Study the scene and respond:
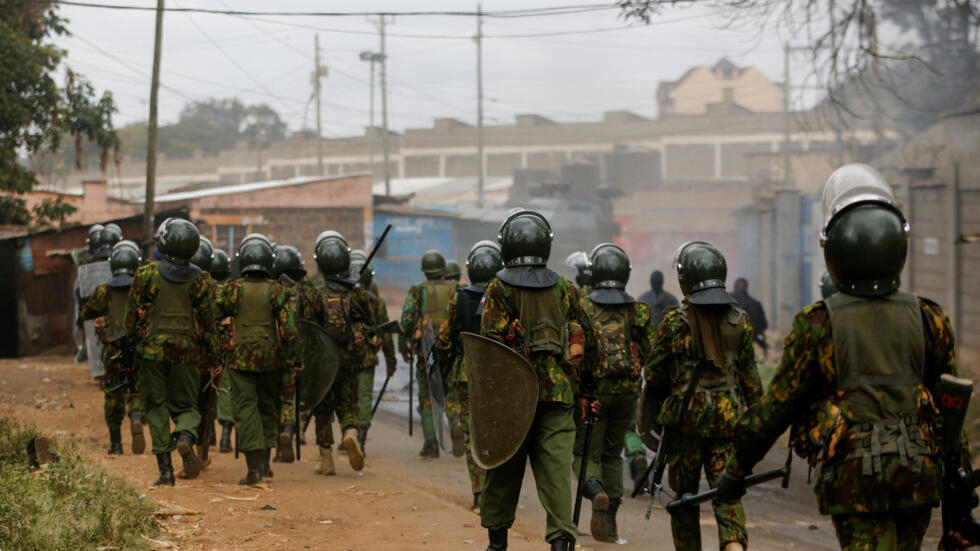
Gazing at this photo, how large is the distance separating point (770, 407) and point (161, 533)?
3.93 metres

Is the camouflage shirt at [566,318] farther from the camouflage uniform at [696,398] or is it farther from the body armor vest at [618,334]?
the body armor vest at [618,334]

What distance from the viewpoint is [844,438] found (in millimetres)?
3658

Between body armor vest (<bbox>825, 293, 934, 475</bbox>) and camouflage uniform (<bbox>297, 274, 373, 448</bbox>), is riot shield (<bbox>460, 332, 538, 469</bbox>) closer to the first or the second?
body armor vest (<bbox>825, 293, 934, 475</bbox>)

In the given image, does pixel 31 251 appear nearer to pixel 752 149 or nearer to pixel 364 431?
pixel 364 431

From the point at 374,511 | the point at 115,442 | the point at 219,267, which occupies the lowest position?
the point at 374,511

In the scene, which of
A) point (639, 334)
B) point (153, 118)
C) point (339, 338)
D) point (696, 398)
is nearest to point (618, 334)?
point (639, 334)

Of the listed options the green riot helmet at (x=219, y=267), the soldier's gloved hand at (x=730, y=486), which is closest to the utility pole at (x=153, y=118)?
the green riot helmet at (x=219, y=267)

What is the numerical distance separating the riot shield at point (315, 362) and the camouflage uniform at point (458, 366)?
1.04 m

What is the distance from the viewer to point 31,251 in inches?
720

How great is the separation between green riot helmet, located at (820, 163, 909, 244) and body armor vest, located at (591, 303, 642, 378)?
3636mm

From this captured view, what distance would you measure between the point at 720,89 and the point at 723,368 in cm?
7312

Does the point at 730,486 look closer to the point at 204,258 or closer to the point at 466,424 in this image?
the point at 466,424

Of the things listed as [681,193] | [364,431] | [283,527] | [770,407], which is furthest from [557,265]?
[770,407]

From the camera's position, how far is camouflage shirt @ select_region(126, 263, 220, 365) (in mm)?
8094
